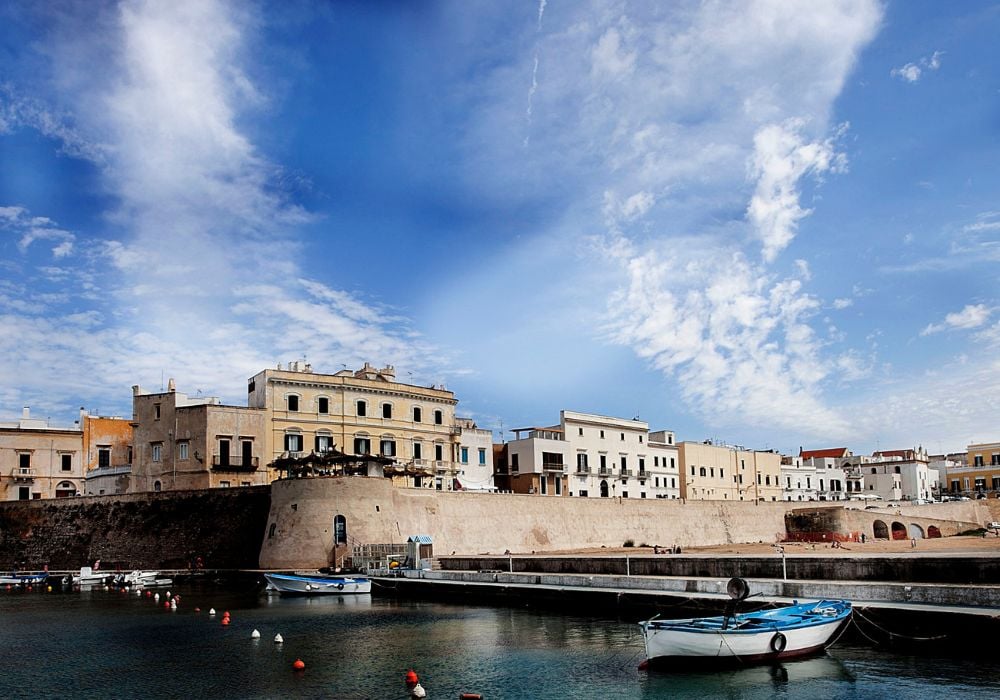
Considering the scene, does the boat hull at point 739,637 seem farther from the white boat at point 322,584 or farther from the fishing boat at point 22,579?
the fishing boat at point 22,579

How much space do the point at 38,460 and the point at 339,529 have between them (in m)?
30.5

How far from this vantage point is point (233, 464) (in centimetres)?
5028

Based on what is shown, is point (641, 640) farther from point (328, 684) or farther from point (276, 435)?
point (276, 435)

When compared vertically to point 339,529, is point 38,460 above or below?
above

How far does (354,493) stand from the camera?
133 feet

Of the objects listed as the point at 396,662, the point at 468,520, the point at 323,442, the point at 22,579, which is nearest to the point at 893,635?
the point at 396,662

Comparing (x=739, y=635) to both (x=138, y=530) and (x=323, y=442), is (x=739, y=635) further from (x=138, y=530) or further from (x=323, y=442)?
(x=323, y=442)

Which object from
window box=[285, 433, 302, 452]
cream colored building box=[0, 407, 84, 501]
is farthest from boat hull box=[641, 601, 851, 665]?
cream colored building box=[0, 407, 84, 501]

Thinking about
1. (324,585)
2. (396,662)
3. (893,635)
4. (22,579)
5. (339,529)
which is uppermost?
(339,529)

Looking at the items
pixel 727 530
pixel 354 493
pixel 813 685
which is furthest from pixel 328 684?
pixel 727 530

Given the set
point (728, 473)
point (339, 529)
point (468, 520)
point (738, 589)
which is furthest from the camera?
point (728, 473)

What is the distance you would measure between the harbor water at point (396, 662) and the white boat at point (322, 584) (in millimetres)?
4433

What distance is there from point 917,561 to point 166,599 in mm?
27583

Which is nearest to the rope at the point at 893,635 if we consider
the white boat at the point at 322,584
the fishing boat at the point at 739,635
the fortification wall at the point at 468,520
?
the fishing boat at the point at 739,635
